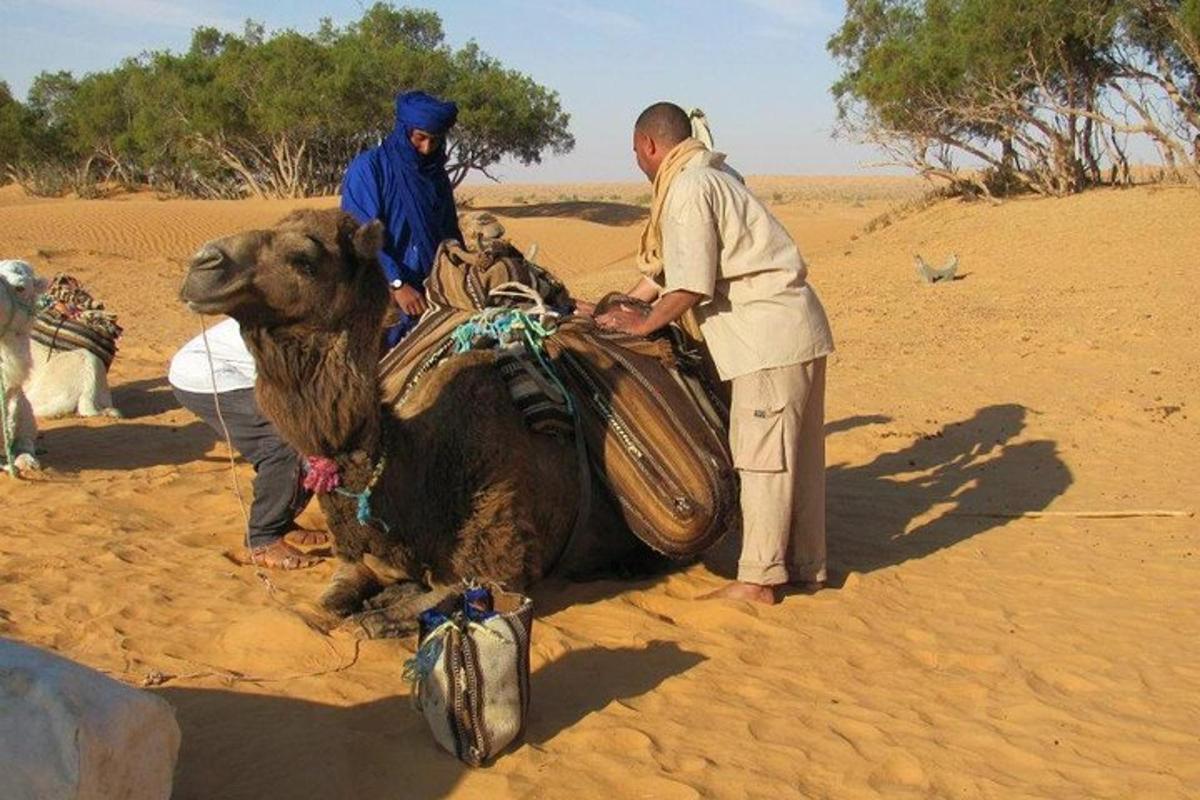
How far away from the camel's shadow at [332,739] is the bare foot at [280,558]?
5.19 ft

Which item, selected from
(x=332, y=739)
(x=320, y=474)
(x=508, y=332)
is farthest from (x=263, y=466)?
(x=332, y=739)

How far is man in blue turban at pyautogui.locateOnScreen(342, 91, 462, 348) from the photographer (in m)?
6.94

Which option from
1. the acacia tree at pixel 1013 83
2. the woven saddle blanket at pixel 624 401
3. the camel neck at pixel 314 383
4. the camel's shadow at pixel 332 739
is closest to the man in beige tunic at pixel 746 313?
the woven saddle blanket at pixel 624 401

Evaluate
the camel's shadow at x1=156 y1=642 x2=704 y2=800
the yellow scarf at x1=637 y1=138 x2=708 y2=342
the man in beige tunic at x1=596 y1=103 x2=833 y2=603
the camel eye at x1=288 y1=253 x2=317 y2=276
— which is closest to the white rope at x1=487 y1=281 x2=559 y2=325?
the man in beige tunic at x1=596 y1=103 x2=833 y2=603

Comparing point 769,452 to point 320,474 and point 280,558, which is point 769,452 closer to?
point 320,474

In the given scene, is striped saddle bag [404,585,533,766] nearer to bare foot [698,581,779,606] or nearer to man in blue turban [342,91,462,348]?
bare foot [698,581,779,606]

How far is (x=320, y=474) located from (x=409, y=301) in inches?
89.3

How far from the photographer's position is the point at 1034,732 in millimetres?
4559

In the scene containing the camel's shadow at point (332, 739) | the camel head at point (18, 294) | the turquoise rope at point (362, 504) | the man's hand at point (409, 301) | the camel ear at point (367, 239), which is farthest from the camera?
the camel head at point (18, 294)

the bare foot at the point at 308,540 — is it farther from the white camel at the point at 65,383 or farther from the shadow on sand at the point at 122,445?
the white camel at the point at 65,383

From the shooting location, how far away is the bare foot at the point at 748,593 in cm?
579

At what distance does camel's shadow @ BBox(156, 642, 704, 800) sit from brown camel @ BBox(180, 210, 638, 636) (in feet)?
1.89

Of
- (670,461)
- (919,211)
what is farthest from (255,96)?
(670,461)

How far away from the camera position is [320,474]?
15.4 ft
